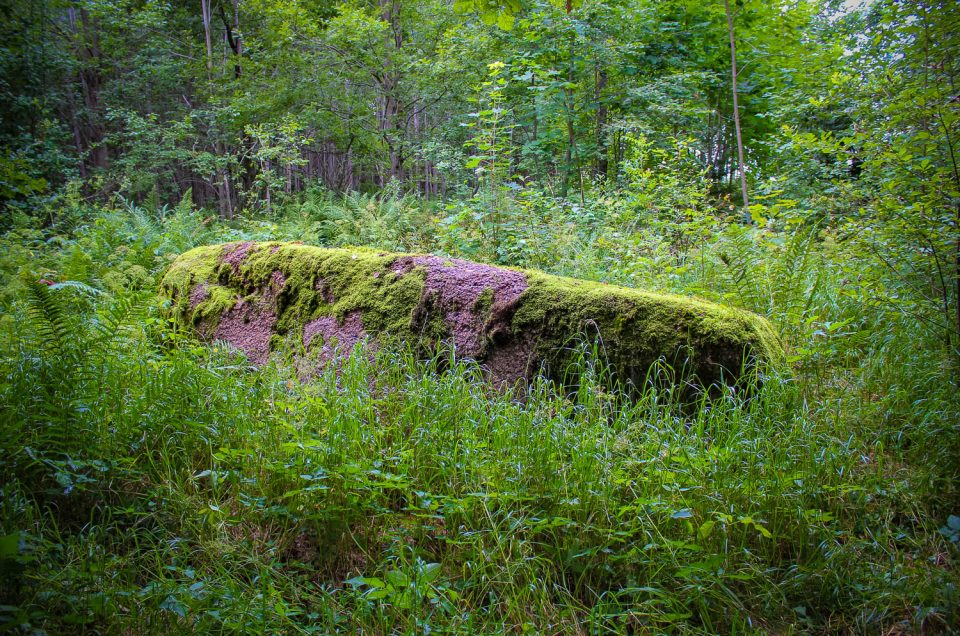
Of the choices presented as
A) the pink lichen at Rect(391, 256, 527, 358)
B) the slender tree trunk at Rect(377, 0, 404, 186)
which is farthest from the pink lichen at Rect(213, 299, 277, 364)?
the slender tree trunk at Rect(377, 0, 404, 186)

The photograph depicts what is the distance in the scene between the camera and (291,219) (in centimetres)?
1023

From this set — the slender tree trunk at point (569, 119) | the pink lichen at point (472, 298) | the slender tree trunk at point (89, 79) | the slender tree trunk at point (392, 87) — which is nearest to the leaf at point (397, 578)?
the pink lichen at point (472, 298)

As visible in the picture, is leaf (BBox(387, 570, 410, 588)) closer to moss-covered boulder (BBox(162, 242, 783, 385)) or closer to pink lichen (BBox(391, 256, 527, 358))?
moss-covered boulder (BBox(162, 242, 783, 385))

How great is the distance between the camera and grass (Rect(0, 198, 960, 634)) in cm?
168

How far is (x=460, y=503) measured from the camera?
6.60ft

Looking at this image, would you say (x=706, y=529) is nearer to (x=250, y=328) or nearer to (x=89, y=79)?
(x=250, y=328)

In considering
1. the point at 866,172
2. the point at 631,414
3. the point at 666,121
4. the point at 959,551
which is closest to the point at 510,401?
the point at 631,414

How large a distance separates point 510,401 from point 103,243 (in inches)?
254

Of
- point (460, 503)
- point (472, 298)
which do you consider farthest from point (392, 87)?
point (460, 503)

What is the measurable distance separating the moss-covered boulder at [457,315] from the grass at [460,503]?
23cm

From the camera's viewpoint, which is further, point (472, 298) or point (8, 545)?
point (472, 298)

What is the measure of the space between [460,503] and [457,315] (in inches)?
62.1

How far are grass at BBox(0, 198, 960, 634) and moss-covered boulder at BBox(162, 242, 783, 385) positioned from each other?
23 centimetres

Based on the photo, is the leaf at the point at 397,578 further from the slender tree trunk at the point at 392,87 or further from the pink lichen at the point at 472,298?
the slender tree trunk at the point at 392,87
